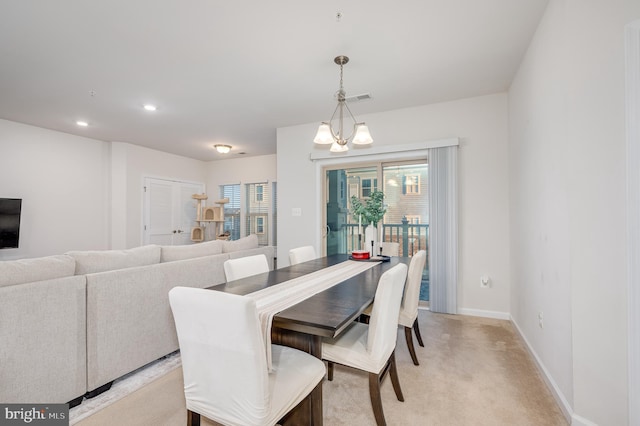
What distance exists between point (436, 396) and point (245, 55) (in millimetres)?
3050

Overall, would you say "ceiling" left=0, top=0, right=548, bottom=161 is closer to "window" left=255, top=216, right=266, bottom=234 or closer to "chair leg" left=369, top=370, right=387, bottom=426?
"chair leg" left=369, top=370, right=387, bottom=426

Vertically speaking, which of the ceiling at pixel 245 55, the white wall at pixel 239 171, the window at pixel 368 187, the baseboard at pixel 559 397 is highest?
the ceiling at pixel 245 55

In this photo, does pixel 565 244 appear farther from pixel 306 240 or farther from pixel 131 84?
pixel 131 84

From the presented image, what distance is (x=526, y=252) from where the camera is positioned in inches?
104

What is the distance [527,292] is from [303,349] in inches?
85.5

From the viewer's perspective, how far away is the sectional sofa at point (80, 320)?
1600 millimetres

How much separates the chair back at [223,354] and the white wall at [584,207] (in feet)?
5.35

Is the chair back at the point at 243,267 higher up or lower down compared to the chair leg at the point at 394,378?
higher up

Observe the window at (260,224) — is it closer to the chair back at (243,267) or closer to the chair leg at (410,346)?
the chair back at (243,267)

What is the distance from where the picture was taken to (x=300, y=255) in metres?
2.96

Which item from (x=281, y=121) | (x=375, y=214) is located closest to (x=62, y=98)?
(x=281, y=121)

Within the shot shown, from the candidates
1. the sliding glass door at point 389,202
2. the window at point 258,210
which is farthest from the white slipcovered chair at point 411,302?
the window at point 258,210

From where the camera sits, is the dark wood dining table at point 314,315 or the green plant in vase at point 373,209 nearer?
the dark wood dining table at point 314,315

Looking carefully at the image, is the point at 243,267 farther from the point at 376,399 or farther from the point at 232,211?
the point at 232,211
